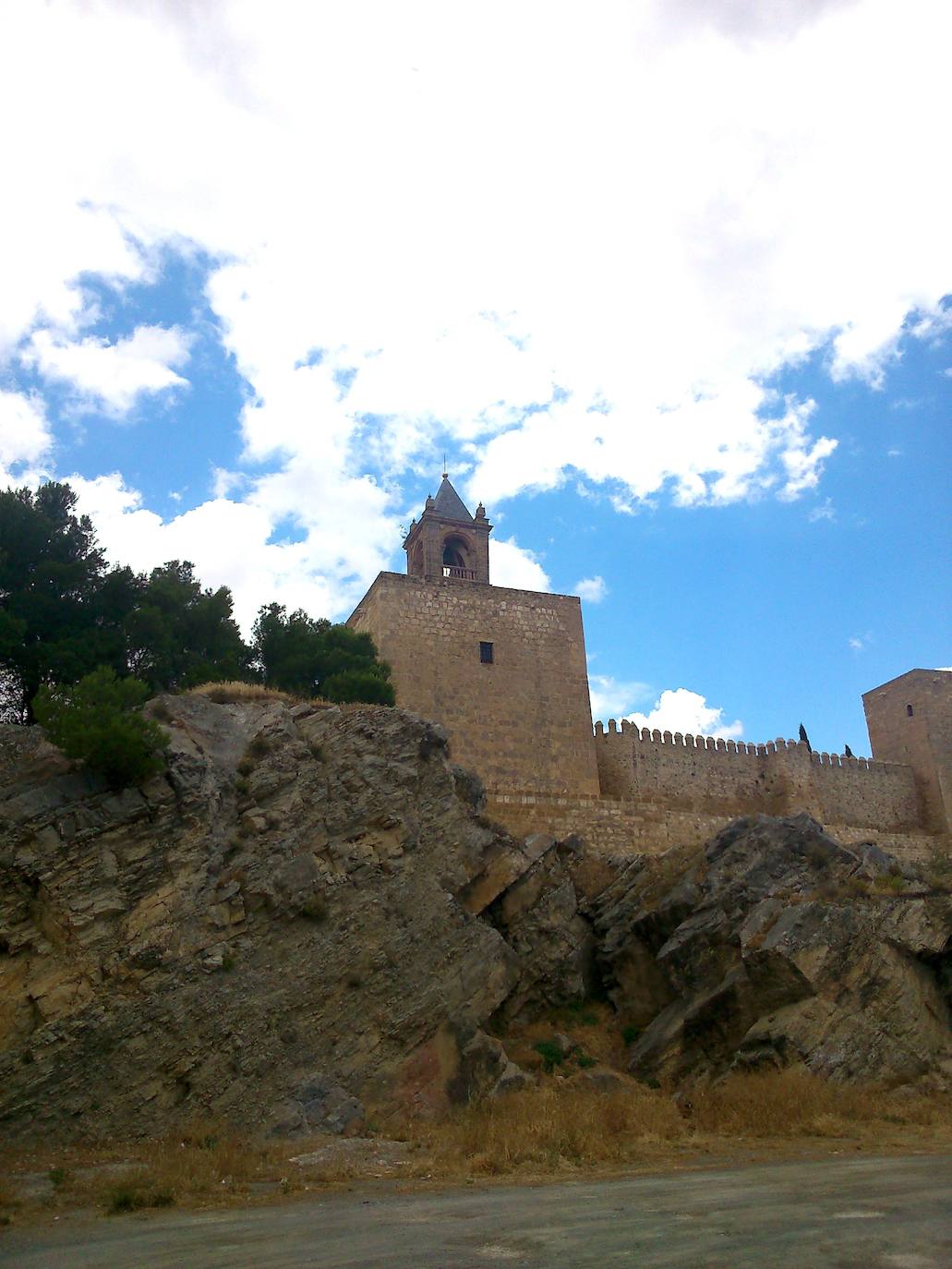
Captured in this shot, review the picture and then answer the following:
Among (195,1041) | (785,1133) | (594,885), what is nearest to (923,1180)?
(785,1133)

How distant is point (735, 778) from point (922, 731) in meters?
8.95

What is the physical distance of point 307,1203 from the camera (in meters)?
9.53

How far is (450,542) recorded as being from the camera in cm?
3161

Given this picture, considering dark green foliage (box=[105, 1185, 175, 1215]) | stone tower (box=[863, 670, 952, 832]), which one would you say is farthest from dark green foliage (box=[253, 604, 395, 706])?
stone tower (box=[863, 670, 952, 832])

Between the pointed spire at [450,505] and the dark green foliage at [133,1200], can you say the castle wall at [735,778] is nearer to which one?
the pointed spire at [450,505]

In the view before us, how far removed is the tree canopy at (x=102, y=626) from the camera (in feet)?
57.8

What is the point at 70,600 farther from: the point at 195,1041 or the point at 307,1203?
Answer: the point at 307,1203

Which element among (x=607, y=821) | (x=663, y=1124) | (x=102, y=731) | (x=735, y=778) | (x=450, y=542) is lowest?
(x=663, y=1124)

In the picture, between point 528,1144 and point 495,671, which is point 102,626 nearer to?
point 495,671

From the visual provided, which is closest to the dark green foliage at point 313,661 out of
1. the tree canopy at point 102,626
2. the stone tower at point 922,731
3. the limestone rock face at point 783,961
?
the tree canopy at point 102,626

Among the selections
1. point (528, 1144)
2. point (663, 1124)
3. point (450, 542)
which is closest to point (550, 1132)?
point (528, 1144)

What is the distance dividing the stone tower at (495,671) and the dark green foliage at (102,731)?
10599 mm

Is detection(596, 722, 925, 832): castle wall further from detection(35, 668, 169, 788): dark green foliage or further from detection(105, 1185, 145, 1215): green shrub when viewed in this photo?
detection(105, 1185, 145, 1215): green shrub

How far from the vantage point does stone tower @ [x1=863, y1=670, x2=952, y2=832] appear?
3338 cm
